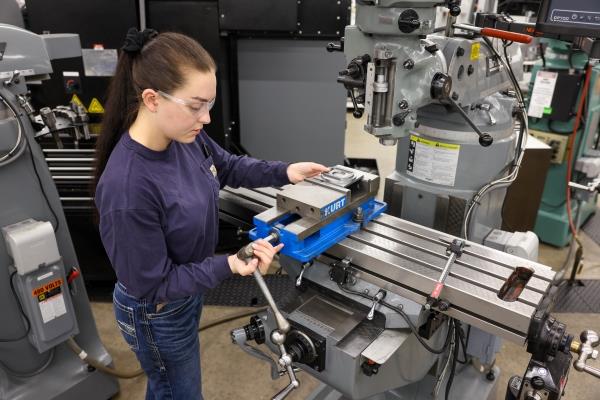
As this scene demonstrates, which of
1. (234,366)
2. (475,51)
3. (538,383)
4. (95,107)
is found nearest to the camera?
(538,383)

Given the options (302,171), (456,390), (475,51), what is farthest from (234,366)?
(475,51)

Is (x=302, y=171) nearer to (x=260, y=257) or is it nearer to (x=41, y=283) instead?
(x=260, y=257)

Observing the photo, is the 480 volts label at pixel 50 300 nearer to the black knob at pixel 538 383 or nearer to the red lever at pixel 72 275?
the red lever at pixel 72 275

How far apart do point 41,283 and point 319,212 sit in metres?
1.02

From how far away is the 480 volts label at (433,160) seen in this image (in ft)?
4.40

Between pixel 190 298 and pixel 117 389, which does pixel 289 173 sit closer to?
pixel 190 298

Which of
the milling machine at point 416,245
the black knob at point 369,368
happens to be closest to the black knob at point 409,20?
the milling machine at point 416,245

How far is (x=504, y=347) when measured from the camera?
219 cm

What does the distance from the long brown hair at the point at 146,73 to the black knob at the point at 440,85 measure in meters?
0.54

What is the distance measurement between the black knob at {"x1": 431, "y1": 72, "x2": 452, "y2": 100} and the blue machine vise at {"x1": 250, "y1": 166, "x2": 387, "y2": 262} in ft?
0.87

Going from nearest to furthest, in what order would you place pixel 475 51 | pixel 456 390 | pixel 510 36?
pixel 510 36 → pixel 475 51 → pixel 456 390

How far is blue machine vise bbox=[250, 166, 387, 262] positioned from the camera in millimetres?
1081

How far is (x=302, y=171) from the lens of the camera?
142 cm

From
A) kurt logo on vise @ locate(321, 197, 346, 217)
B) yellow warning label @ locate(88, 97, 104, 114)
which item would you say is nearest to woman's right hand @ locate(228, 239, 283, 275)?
kurt logo on vise @ locate(321, 197, 346, 217)
